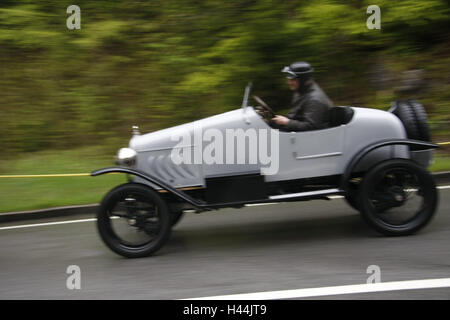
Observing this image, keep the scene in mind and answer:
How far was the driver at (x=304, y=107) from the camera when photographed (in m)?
5.70

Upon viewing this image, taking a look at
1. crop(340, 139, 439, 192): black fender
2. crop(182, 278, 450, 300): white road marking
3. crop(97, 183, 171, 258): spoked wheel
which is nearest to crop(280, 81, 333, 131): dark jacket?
crop(340, 139, 439, 192): black fender

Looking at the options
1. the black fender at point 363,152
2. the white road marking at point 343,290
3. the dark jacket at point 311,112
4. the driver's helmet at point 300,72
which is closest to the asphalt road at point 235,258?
the white road marking at point 343,290

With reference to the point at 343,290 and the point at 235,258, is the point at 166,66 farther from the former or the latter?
the point at 343,290

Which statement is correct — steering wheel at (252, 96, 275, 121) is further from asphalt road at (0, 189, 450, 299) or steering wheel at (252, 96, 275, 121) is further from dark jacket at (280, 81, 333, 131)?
asphalt road at (0, 189, 450, 299)

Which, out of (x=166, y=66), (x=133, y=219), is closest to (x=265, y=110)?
(x=133, y=219)

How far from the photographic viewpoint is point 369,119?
579 centimetres

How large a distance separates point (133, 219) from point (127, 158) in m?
0.59

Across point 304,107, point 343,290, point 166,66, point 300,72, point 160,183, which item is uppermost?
point 166,66

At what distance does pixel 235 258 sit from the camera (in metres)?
5.51

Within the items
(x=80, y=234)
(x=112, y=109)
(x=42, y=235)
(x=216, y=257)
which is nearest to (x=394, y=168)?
(x=216, y=257)

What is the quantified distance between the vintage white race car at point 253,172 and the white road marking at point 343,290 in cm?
112
